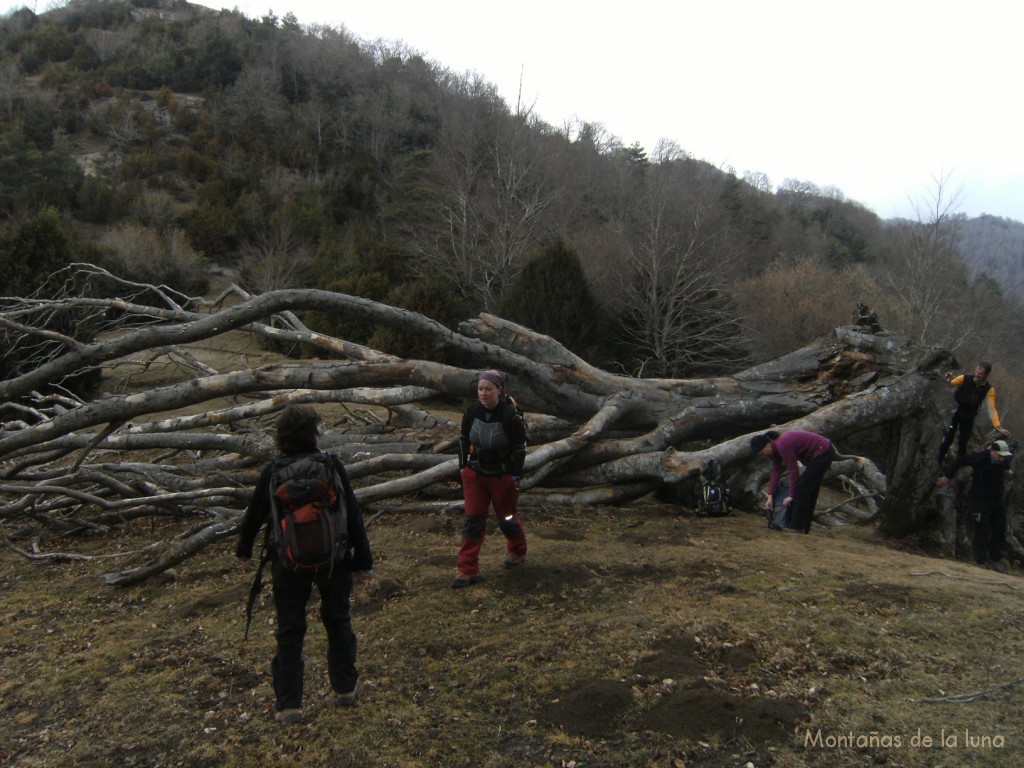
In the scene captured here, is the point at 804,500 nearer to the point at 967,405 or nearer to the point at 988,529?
the point at 988,529

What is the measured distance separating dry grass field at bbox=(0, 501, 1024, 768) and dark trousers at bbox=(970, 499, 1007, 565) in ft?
6.07

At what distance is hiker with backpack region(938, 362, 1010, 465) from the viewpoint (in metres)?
7.12

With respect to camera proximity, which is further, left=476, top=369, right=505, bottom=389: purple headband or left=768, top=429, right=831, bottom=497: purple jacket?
left=768, top=429, right=831, bottom=497: purple jacket

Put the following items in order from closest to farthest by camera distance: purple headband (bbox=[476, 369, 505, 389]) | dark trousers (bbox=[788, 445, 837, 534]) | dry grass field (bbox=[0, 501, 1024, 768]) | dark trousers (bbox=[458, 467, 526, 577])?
dry grass field (bbox=[0, 501, 1024, 768]) → purple headband (bbox=[476, 369, 505, 389]) → dark trousers (bbox=[458, 467, 526, 577]) → dark trousers (bbox=[788, 445, 837, 534])

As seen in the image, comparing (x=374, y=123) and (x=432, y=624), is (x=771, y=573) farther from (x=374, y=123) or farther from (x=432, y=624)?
(x=374, y=123)

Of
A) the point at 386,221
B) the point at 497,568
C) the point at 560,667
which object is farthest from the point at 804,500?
the point at 386,221

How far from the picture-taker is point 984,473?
22.2ft

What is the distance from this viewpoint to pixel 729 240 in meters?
27.3

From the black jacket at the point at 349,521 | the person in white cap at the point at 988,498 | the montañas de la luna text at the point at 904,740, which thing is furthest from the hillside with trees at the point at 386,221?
the montañas de la luna text at the point at 904,740

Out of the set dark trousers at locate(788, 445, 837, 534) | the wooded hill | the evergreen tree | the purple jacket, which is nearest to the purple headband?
the purple jacket

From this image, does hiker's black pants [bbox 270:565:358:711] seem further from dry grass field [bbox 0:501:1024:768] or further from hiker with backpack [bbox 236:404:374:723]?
dry grass field [bbox 0:501:1024:768]

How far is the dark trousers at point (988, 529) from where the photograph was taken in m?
6.88

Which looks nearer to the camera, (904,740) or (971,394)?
(904,740)

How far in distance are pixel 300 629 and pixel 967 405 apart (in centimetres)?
683
